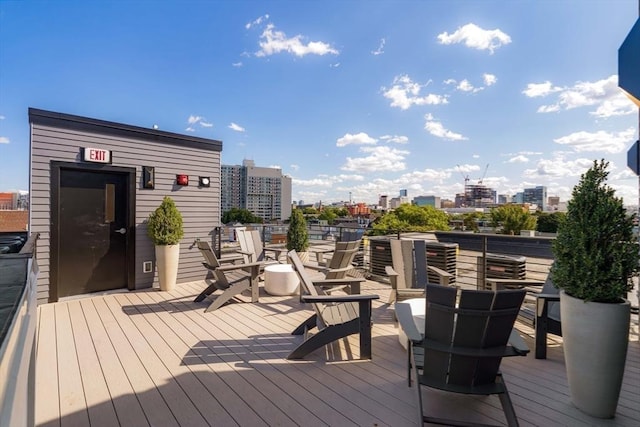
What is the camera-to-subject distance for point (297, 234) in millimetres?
6078

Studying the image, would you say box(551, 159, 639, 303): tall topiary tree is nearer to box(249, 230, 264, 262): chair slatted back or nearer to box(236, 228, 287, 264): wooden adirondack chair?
box(236, 228, 287, 264): wooden adirondack chair

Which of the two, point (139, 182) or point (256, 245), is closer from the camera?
point (139, 182)

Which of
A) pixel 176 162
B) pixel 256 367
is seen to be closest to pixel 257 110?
pixel 176 162

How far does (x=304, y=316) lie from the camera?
155 inches

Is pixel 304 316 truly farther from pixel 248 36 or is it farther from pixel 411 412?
pixel 248 36

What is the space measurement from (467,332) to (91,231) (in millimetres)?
5511

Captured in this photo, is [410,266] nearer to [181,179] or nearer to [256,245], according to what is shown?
[256,245]

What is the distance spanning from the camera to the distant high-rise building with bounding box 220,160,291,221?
67.5 meters

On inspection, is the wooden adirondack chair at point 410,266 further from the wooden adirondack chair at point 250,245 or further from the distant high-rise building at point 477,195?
the distant high-rise building at point 477,195

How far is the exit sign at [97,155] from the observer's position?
4656 mm

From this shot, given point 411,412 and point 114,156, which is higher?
point 114,156

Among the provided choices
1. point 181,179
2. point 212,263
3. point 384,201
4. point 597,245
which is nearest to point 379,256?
point 212,263

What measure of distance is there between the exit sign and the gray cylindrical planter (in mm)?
6048

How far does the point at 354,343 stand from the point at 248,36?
872 cm
